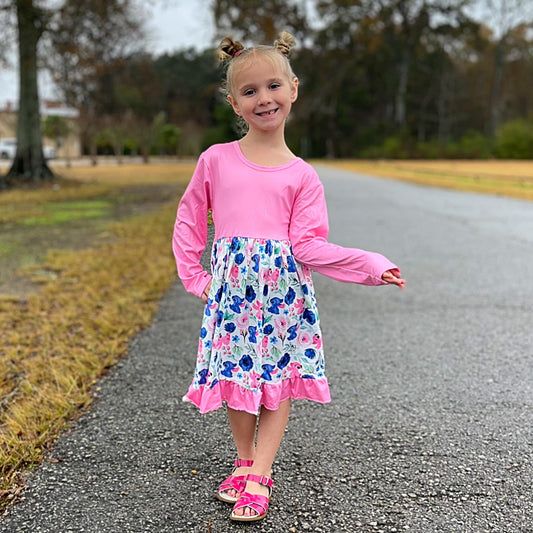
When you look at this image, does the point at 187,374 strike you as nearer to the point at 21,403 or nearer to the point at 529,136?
the point at 21,403

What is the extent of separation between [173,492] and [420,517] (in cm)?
82

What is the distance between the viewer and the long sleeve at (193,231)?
2129mm

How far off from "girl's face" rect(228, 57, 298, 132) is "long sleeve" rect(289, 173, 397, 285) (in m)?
0.23

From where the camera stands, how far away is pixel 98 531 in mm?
1910

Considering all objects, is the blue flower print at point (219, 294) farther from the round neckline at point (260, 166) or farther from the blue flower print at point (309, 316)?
the round neckline at point (260, 166)

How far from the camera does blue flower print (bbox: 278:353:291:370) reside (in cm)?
209

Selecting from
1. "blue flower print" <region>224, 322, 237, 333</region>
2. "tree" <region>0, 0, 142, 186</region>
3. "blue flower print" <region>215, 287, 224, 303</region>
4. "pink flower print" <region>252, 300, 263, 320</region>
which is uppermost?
"tree" <region>0, 0, 142, 186</region>

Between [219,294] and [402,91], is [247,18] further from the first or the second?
[402,91]

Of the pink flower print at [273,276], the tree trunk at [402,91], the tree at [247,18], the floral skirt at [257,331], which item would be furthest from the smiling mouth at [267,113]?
the tree trunk at [402,91]

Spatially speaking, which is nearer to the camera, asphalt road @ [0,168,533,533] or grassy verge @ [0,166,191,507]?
asphalt road @ [0,168,533,533]

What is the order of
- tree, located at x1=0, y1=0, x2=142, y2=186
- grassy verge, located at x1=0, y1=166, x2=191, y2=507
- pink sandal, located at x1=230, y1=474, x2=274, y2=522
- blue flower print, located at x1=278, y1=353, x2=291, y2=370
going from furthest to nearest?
tree, located at x1=0, y1=0, x2=142, y2=186 → grassy verge, located at x1=0, y1=166, x2=191, y2=507 → blue flower print, located at x1=278, y1=353, x2=291, y2=370 → pink sandal, located at x1=230, y1=474, x2=274, y2=522

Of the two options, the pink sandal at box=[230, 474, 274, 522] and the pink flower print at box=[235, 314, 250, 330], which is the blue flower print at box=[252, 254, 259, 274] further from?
the pink sandal at box=[230, 474, 274, 522]

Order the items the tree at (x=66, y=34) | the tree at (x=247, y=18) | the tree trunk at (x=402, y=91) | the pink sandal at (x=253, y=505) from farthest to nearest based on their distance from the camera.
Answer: the tree trunk at (x=402, y=91)
the tree at (x=247, y=18)
the tree at (x=66, y=34)
the pink sandal at (x=253, y=505)

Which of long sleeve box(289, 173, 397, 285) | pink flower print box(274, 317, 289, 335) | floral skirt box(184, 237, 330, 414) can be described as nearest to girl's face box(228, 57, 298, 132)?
long sleeve box(289, 173, 397, 285)
